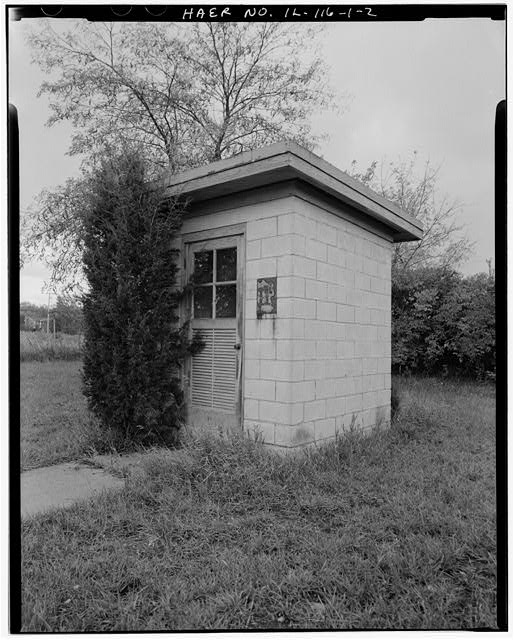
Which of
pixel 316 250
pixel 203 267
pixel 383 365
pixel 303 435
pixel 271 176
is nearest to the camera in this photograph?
pixel 271 176

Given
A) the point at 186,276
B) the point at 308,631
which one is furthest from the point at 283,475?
the point at 186,276

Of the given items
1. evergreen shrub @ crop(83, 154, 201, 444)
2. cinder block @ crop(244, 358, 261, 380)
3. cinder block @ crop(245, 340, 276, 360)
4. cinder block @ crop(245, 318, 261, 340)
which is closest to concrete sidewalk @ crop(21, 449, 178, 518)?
evergreen shrub @ crop(83, 154, 201, 444)

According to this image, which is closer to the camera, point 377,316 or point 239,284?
point 239,284

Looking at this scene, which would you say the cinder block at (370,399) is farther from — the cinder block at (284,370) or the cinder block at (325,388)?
the cinder block at (284,370)

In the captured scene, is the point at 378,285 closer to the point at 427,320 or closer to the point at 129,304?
the point at 129,304

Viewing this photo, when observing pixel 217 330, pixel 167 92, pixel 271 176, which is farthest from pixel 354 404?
pixel 167 92

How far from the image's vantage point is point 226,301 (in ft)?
11.7

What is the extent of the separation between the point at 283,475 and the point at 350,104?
6.79 ft

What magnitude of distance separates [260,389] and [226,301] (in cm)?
Result: 80

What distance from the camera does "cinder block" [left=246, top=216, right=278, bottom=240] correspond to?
3.18m

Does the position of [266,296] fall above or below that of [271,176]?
below

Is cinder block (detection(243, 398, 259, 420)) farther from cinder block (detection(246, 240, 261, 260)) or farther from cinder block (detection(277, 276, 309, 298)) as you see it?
cinder block (detection(246, 240, 261, 260))

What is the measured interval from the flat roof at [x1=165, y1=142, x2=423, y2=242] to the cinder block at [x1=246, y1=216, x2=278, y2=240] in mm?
258

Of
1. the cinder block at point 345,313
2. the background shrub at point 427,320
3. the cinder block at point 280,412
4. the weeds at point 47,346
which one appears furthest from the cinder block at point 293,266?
the background shrub at point 427,320
